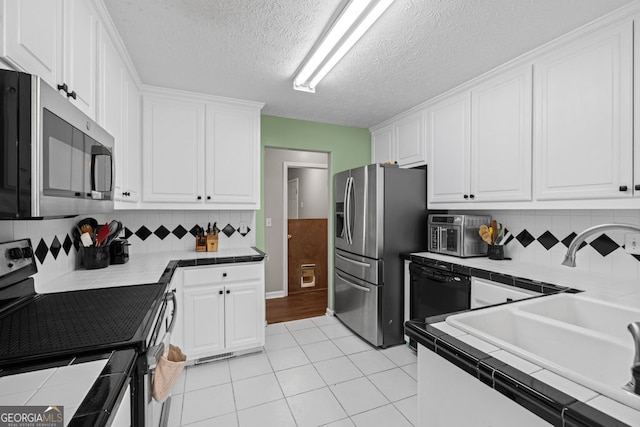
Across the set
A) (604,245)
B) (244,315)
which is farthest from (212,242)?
(604,245)

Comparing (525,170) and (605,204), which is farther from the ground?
(525,170)

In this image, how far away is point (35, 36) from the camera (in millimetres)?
934

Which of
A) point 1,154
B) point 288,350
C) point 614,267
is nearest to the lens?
point 1,154

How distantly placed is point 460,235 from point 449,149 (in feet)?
2.57

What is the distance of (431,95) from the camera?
277 centimetres

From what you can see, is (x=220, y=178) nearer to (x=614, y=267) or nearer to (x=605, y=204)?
(x=605, y=204)

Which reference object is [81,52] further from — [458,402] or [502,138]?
[502,138]

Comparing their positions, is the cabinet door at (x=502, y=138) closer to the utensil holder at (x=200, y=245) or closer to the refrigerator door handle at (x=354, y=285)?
the refrigerator door handle at (x=354, y=285)

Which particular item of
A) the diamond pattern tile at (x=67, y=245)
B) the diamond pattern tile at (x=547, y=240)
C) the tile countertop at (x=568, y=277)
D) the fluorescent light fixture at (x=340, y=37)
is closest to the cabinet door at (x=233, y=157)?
the fluorescent light fixture at (x=340, y=37)

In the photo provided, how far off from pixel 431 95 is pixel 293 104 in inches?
51.7

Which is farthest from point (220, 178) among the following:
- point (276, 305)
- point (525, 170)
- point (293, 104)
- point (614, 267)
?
point (614, 267)

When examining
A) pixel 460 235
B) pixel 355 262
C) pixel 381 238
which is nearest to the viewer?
pixel 460 235

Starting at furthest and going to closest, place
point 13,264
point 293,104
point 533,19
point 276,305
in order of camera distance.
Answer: point 276,305
point 293,104
point 533,19
point 13,264

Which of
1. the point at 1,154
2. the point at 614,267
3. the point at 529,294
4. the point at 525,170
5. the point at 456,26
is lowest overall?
the point at 529,294
